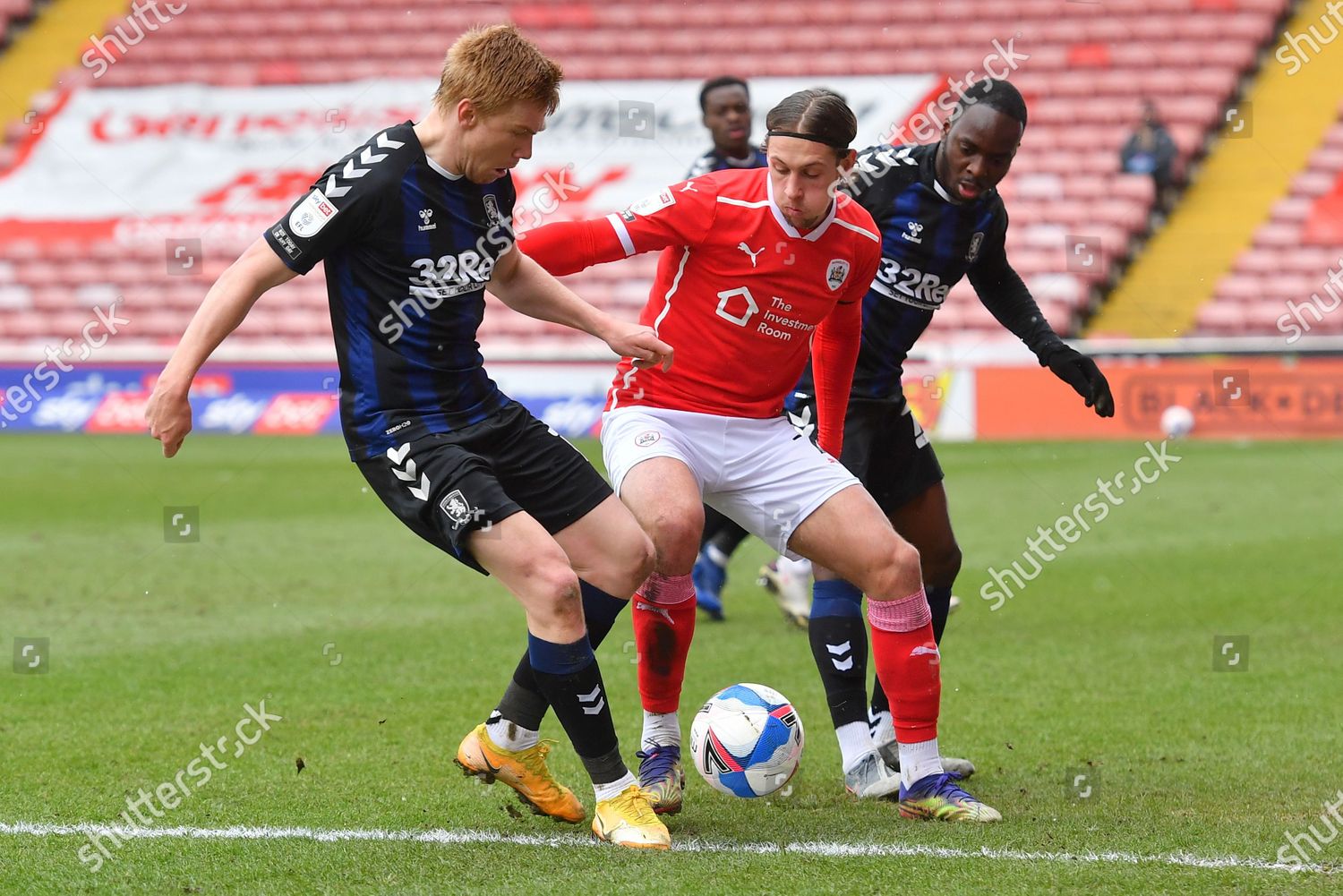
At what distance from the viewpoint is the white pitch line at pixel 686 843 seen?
400 cm

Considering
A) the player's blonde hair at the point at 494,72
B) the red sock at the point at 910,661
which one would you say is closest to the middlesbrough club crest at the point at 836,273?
the red sock at the point at 910,661

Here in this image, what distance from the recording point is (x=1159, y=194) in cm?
2261

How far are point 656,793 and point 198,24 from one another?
82.7 feet

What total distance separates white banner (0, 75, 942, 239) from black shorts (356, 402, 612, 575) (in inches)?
745

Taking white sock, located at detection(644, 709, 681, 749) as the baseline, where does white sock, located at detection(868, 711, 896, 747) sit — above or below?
below

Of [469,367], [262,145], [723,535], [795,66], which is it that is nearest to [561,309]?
[469,367]

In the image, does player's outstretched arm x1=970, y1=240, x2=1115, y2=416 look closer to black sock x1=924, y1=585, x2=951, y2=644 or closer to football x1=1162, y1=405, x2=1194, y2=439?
black sock x1=924, y1=585, x2=951, y2=644

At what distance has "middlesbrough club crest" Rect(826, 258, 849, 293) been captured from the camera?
468 centimetres

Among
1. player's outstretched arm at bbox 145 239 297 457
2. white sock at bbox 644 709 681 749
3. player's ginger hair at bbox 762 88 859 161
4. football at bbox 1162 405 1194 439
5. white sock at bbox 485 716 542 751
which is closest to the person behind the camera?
player's outstretched arm at bbox 145 239 297 457

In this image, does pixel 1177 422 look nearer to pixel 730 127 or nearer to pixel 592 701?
pixel 730 127

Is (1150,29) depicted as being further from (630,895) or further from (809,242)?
(630,895)

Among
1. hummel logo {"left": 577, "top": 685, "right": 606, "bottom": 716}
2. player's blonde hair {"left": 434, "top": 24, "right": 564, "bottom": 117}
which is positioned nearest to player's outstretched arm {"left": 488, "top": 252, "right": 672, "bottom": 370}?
player's blonde hair {"left": 434, "top": 24, "right": 564, "bottom": 117}

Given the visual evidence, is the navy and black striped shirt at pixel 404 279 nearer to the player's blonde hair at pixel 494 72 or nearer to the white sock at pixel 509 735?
the player's blonde hair at pixel 494 72

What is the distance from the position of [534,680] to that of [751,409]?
1.03 meters
